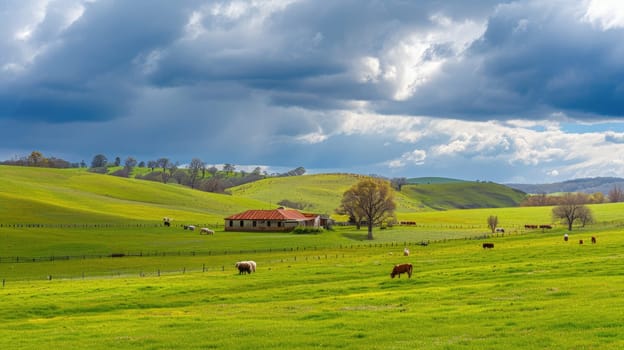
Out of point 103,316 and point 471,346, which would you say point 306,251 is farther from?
point 471,346

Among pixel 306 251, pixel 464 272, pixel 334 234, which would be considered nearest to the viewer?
pixel 464 272

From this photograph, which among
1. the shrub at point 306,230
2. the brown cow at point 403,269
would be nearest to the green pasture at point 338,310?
the brown cow at point 403,269

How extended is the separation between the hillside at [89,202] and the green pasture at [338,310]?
7510 centimetres

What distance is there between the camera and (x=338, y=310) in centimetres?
2733

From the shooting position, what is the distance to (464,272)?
133 ft

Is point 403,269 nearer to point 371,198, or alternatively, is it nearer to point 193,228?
point 371,198

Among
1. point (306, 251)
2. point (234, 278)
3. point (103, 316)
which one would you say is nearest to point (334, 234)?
point (306, 251)

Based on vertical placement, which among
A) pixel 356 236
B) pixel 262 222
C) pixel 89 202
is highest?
pixel 89 202

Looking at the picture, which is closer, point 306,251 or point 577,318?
point 577,318

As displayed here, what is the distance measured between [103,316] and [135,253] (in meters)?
51.4

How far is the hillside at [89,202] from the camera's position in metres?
119

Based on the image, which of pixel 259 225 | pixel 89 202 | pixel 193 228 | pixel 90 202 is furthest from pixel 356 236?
pixel 89 202

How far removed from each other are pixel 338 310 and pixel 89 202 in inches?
5251

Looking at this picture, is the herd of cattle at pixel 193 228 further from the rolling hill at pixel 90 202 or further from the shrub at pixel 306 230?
the shrub at pixel 306 230
